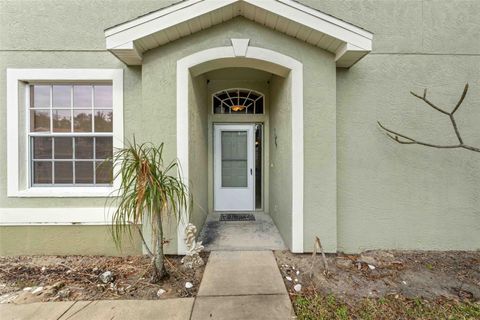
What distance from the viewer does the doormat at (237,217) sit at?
17.4 ft

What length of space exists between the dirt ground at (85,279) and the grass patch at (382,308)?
142 cm

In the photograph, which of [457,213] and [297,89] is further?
[457,213]

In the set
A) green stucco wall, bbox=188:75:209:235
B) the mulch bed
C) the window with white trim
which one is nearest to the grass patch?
the mulch bed

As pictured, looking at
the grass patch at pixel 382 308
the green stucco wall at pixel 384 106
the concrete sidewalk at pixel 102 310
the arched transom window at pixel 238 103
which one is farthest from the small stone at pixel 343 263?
the arched transom window at pixel 238 103

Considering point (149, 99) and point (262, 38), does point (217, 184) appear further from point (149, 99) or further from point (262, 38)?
point (262, 38)

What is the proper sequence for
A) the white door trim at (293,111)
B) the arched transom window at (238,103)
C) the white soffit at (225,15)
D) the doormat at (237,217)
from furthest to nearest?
the arched transom window at (238,103) < the doormat at (237,217) < the white door trim at (293,111) < the white soffit at (225,15)

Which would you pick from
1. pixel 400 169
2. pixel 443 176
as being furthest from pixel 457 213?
pixel 400 169

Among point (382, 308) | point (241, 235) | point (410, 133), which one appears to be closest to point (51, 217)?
point (241, 235)

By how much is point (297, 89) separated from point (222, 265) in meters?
2.94

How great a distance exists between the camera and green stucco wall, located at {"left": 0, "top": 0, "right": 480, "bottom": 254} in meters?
Answer: 3.90

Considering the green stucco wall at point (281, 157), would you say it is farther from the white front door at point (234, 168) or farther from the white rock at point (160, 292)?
the white rock at point (160, 292)

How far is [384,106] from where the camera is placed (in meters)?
3.95

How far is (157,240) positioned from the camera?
310 cm

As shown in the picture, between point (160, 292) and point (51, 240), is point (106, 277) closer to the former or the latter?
point (160, 292)
